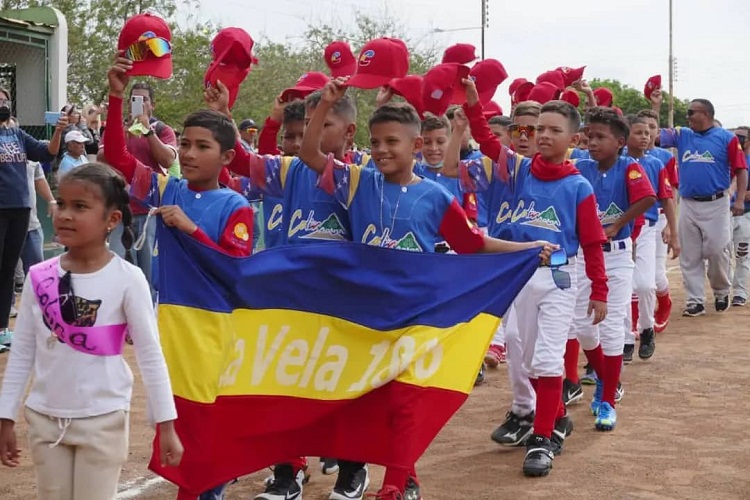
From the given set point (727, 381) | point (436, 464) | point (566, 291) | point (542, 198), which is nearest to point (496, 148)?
point (542, 198)

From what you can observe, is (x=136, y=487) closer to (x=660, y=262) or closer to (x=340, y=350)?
(x=340, y=350)

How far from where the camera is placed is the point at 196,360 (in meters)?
5.18

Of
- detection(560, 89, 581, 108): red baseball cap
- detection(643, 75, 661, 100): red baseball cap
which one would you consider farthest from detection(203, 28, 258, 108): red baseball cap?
detection(643, 75, 661, 100): red baseball cap

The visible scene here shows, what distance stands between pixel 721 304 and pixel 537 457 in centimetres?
888

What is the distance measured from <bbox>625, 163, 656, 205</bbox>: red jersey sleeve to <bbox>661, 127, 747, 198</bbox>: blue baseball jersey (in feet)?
19.2

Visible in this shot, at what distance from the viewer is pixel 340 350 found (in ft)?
18.6

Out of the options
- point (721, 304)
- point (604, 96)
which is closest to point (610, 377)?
point (604, 96)

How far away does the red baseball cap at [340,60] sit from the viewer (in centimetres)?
729

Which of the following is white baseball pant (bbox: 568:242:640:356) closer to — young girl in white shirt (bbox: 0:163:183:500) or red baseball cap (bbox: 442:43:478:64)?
red baseball cap (bbox: 442:43:478:64)

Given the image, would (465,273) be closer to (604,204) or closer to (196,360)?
(196,360)

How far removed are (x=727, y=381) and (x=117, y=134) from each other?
247 inches

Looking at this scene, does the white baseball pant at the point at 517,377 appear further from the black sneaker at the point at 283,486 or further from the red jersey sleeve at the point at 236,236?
the red jersey sleeve at the point at 236,236

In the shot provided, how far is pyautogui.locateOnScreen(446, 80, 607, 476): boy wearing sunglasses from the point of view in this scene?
22.2 feet

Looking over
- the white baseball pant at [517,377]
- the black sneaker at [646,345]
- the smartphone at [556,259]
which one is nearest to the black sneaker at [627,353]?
the black sneaker at [646,345]
